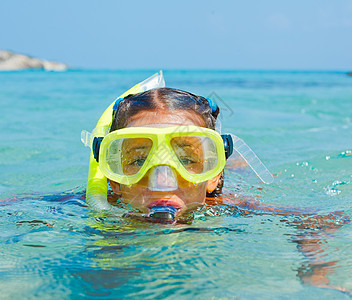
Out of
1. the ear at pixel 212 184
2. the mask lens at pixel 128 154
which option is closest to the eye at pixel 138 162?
the mask lens at pixel 128 154

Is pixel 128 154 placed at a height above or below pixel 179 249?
above

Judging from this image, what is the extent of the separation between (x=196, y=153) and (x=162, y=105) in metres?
0.38

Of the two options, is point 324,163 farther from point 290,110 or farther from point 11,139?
point 290,110

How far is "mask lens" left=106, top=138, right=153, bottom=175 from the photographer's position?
2.45 meters

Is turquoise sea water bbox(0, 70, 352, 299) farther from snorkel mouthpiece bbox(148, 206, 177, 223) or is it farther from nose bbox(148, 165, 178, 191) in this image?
nose bbox(148, 165, 178, 191)

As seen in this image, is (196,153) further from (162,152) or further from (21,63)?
(21,63)

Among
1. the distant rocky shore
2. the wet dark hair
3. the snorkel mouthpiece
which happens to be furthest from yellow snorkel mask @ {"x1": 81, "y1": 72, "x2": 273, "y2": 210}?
the distant rocky shore

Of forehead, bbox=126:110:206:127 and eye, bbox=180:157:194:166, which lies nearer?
eye, bbox=180:157:194:166

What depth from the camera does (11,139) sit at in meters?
6.78

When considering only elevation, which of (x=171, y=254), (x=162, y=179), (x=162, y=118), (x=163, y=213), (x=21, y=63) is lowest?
(x=171, y=254)

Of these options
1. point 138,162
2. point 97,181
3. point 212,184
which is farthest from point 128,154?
point 212,184

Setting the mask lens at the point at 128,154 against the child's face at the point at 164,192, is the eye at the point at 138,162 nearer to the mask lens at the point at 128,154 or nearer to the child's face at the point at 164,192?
the mask lens at the point at 128,154

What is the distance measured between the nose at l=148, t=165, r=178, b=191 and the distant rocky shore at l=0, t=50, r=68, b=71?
275 feet

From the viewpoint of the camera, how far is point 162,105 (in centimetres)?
266
